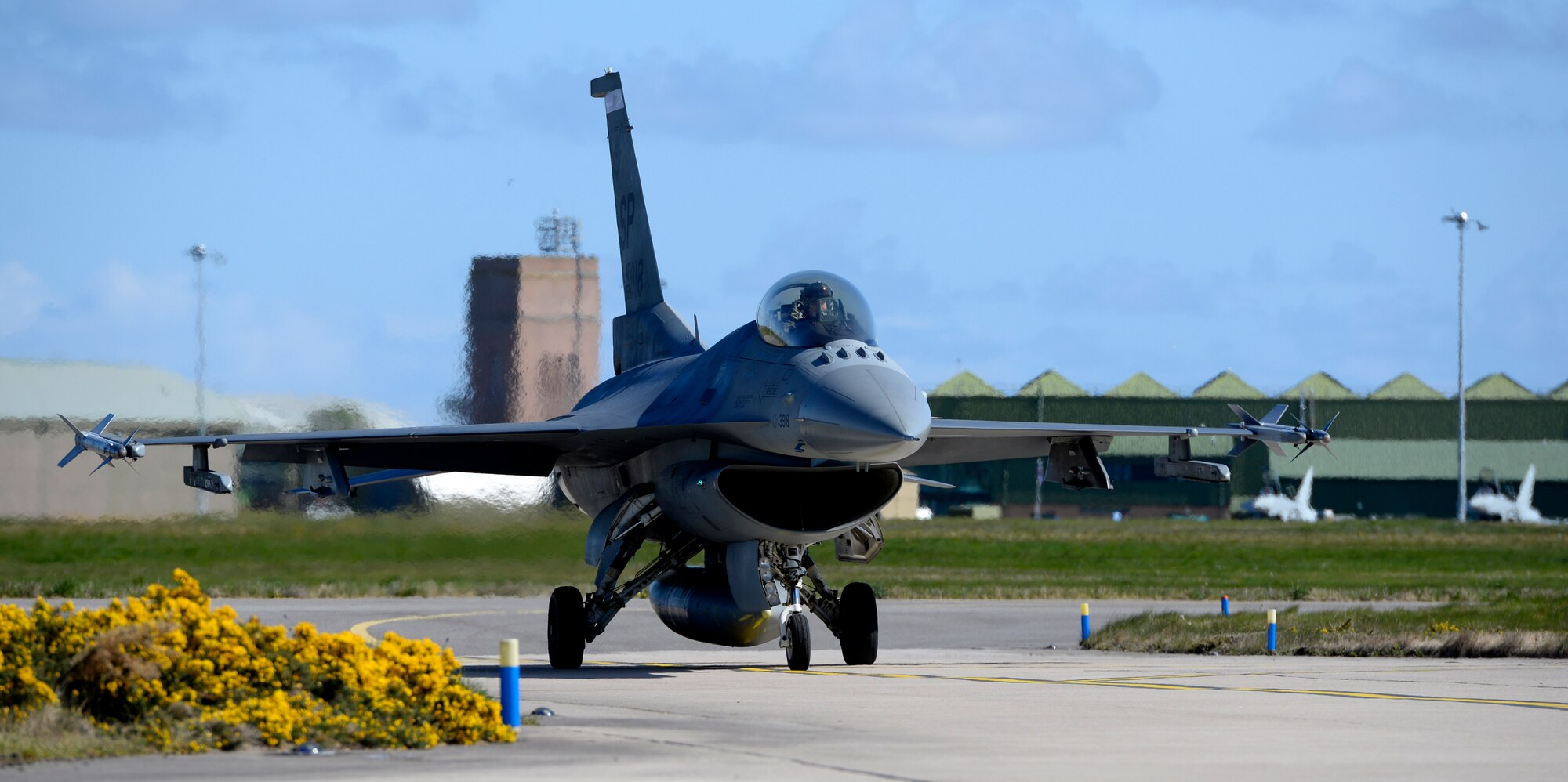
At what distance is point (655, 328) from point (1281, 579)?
94.9 ft

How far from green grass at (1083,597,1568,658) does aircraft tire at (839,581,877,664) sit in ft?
15.7

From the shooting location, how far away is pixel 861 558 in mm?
20422

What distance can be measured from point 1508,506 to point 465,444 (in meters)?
78.7

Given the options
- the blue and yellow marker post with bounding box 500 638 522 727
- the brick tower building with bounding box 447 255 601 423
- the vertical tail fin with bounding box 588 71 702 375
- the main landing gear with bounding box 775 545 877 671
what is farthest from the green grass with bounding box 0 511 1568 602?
the blue and yellow marker post with bounding box 500 638 522 727

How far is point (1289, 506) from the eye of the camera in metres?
90.1

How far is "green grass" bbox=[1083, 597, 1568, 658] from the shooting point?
2130 cm

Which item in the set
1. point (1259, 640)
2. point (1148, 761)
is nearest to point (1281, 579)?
point (1259, 640)

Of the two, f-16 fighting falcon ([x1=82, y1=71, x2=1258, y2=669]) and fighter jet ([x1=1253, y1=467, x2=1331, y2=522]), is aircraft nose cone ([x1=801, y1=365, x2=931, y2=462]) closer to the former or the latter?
f-16 fighting falcon ([x1=82, y1=71, x2=1258, y2=669])

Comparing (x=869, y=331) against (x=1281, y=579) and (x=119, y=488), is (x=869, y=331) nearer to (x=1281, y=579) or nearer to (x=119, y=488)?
(x=119, y=488)

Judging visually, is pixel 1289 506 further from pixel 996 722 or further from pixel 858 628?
pixel 996 722

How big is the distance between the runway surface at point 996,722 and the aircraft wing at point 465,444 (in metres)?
2.26

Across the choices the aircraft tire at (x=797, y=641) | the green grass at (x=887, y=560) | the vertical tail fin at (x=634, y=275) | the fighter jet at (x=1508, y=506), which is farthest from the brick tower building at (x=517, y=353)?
the fighter jet at (x=1508, y=506)

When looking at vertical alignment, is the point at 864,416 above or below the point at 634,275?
below

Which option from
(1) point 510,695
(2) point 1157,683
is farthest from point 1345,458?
(1) point 510,695
